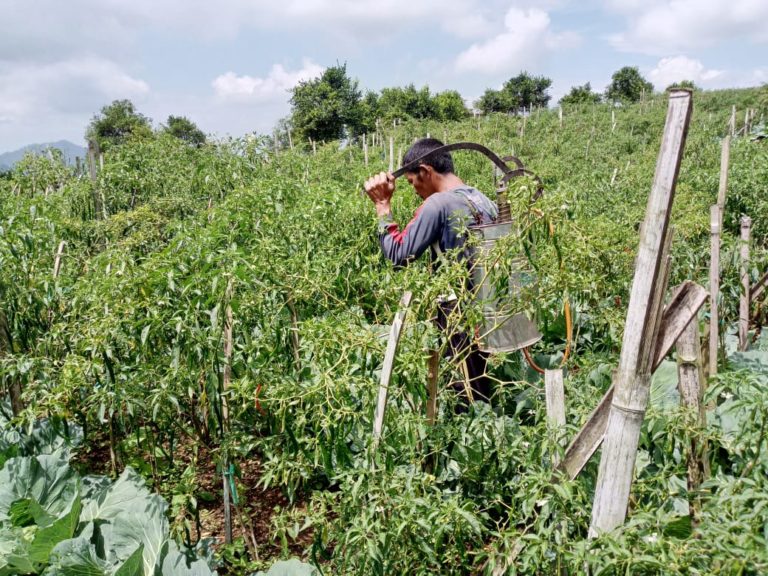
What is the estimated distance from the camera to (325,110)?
3027 cm

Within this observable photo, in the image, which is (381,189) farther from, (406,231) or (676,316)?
(676,316)

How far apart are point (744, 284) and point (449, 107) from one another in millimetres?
35481

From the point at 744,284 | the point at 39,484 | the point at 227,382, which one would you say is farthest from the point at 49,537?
the point at 744,284

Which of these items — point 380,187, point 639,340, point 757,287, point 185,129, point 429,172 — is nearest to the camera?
point 639,340

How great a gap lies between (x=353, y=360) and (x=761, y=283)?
340 centimetres

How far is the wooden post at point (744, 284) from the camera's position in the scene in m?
3.49

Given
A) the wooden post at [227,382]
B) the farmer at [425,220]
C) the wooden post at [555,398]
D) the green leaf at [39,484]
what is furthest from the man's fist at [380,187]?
the green leaf at [39,484]

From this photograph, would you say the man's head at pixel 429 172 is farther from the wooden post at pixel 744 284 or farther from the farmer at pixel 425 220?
the wooden post at pixel 744 284

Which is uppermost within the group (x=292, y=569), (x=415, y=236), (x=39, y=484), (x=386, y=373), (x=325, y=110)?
(x=325, y=110)

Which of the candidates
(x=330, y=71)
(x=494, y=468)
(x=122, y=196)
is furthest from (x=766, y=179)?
(x=330, y=71)

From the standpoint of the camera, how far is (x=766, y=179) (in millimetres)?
6406

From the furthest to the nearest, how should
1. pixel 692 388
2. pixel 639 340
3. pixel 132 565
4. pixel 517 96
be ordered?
pixel 517 96
pixel 132 565
pixel 692 388
pixel 639 340

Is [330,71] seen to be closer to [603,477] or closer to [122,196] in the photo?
[122,196]

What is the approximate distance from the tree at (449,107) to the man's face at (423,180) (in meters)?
32.6
